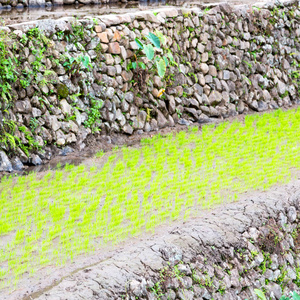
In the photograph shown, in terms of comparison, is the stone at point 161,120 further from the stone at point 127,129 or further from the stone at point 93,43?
the stone at point 93,43

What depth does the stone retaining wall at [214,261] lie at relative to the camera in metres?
4.97

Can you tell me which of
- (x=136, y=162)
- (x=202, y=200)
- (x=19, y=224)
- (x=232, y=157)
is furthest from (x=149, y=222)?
(x=232, y=157)

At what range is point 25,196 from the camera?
22.3ft

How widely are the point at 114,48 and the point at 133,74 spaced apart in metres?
0.62

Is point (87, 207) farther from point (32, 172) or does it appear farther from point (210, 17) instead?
point (210, 17)

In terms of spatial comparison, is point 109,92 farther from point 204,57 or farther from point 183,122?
point 204,57

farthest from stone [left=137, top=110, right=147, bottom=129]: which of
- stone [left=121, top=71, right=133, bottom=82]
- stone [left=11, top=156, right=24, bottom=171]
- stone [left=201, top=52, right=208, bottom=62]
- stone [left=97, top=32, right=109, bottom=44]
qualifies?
A: stone [left=11, top=156, right=24, bottom=171]

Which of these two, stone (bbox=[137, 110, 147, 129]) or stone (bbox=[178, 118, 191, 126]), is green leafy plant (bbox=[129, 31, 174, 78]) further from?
stone (bbox=[178, 118, 191, 126])

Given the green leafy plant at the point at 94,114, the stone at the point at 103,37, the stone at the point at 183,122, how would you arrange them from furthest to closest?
the stone at the point at 183,122 → the stone at the point at 103,37 → the green leafy plant at the point at 94,114

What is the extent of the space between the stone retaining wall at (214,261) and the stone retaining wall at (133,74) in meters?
3.06

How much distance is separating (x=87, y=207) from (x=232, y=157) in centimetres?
299

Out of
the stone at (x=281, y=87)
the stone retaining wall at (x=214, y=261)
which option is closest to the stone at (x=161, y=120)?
the stone retaining wall at (x=214, y=261)

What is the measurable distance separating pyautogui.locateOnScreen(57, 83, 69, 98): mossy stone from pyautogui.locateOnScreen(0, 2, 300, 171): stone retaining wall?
0.6 inches

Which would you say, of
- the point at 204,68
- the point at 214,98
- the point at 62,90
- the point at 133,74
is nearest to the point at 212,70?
the point at 204,68
